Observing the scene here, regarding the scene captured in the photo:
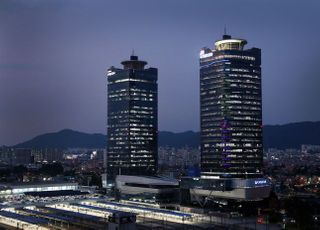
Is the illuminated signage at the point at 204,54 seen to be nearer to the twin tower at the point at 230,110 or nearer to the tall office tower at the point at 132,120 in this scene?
the twin tower at the point at 230,110

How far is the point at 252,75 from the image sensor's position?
10325 centimetres

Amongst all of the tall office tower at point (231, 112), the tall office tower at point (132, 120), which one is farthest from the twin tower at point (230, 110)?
the tall office tower at point (132, 120)

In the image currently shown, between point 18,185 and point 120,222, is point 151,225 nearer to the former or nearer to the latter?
Result: point 120,222

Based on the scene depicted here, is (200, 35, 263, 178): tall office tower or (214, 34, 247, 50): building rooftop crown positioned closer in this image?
(200, 35, 263, 178): tall office tower

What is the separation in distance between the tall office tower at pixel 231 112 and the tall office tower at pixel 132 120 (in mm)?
27514

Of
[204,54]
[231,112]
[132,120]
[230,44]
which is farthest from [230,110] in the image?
[132,120]

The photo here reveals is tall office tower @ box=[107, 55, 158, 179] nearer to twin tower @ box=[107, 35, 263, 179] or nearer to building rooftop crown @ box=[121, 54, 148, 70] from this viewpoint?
building rooftop crown @ box=[121, 54, 148, 70]

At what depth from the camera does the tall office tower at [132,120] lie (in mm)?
127062

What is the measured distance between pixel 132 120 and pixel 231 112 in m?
35.4

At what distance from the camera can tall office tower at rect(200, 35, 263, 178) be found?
99438 millimetres

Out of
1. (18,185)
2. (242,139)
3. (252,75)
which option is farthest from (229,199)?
(18,185)

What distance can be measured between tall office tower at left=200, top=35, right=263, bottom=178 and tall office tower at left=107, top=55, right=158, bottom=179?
2751 centimetres

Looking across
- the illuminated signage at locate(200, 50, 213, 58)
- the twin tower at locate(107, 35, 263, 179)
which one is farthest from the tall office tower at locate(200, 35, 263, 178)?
the illuminated signage at locate(200, 50, 213, 58)

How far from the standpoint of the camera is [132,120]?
12725 centimetres
